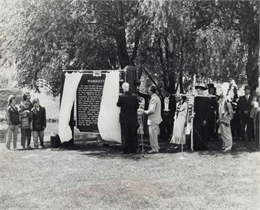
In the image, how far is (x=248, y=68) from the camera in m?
11.6

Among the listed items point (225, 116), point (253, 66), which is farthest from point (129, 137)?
point (253, 66)

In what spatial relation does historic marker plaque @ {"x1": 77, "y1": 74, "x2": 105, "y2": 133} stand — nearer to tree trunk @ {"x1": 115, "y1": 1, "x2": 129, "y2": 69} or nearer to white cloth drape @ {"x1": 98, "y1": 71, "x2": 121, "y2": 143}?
white cloth drape @ {"x1": 98, "y1": 71, "x2": 121, "y2": 143}

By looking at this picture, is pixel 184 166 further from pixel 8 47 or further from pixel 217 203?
pixel 8 47

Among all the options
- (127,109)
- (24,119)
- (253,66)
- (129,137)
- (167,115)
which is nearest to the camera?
(127,109)

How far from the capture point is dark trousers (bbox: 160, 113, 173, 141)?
13.2 m

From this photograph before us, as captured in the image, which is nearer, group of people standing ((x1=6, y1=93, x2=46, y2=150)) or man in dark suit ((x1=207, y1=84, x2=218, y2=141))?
group of people standing ((x1=6, y1=93, x2=46, y2=150))

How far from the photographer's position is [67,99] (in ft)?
37.1

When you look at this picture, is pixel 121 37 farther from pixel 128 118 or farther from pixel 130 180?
pixel 130 180

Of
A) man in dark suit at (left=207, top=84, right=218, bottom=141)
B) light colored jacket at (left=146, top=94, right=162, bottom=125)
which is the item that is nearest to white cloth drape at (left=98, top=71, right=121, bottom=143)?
light colored jacket at (left=146, top=94, right=162, bottom=125)

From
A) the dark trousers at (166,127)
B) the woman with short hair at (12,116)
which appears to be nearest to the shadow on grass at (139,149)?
the dark trousers at (166,127)

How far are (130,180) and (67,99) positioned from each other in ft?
13.9

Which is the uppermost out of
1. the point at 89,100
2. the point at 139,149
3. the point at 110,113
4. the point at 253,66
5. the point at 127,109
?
the point at 253,66

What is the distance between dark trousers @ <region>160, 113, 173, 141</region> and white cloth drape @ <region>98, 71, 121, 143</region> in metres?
2.77

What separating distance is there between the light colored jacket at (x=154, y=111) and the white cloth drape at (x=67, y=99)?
7.16 ft
